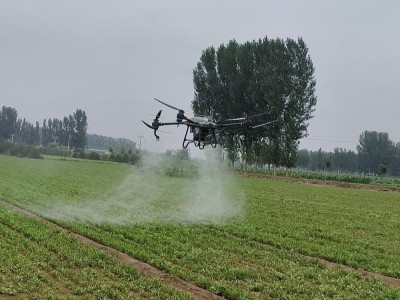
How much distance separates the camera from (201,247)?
15414mm

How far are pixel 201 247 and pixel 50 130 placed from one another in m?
145

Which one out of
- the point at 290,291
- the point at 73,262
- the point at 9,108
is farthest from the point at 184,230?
the point at 9,108

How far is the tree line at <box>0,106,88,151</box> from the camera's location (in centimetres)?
7138

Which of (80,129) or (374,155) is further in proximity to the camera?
(374,155)

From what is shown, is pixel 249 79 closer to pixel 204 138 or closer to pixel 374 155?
pixel 204 138

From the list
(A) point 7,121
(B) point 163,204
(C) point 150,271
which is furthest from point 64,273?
(A) point 7,121

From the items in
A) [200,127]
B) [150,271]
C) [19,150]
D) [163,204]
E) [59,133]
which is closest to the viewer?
[200,127]

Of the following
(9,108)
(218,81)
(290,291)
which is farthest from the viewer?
(9,108)

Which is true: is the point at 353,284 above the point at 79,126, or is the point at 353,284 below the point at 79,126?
below

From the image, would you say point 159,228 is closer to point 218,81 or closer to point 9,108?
point 218,81

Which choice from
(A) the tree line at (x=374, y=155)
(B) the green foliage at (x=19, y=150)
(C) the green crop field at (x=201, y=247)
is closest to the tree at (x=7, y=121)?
(B) the green foliage at (x=19, y=150)

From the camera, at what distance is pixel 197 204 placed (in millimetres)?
27938

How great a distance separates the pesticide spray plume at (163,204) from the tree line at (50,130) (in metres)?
35.1

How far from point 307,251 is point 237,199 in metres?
16.1
